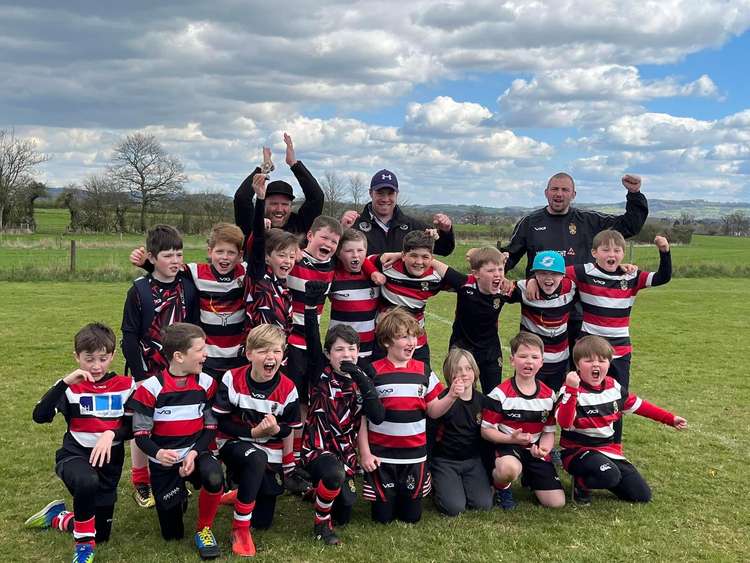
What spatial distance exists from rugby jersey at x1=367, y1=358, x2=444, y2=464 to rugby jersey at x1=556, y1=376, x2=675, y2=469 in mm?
1153

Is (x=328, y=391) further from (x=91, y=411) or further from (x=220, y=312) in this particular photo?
(x=91, y=411)

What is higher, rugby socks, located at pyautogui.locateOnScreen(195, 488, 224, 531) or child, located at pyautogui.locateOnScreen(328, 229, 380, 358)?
child, located at pyautogui.locateOnScreen(328, 229, 380, 358)

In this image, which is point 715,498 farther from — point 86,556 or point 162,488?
point 86,556

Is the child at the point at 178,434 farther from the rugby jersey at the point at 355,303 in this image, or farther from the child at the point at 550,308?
the child at the point at 550,308

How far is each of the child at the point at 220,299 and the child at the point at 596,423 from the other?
2.59m

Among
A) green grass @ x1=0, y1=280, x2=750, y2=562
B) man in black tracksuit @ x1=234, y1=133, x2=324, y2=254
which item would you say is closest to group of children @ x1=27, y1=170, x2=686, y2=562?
green grass @ x1=0, y1=280, x2=750, y2=562

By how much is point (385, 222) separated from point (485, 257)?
1.23m

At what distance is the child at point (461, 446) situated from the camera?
16.6 ft

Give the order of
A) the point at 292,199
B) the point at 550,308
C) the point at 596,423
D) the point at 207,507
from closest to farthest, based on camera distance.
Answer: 1. the point at 207,507
2. the point at 596,423
3. the point at 550,308
4. the point at 292,199

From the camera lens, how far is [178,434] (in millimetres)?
4344

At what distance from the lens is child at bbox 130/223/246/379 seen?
5.06 m

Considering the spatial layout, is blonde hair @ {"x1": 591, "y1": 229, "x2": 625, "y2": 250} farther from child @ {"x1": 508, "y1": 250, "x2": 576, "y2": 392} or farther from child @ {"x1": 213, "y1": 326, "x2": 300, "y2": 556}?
child @ {"x1": 213, "y1": 326, "x2": 300, "y2": 556}

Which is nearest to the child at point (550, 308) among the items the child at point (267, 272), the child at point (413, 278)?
the child at point (413, 278)

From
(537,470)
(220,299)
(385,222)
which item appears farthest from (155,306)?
(537,470)
